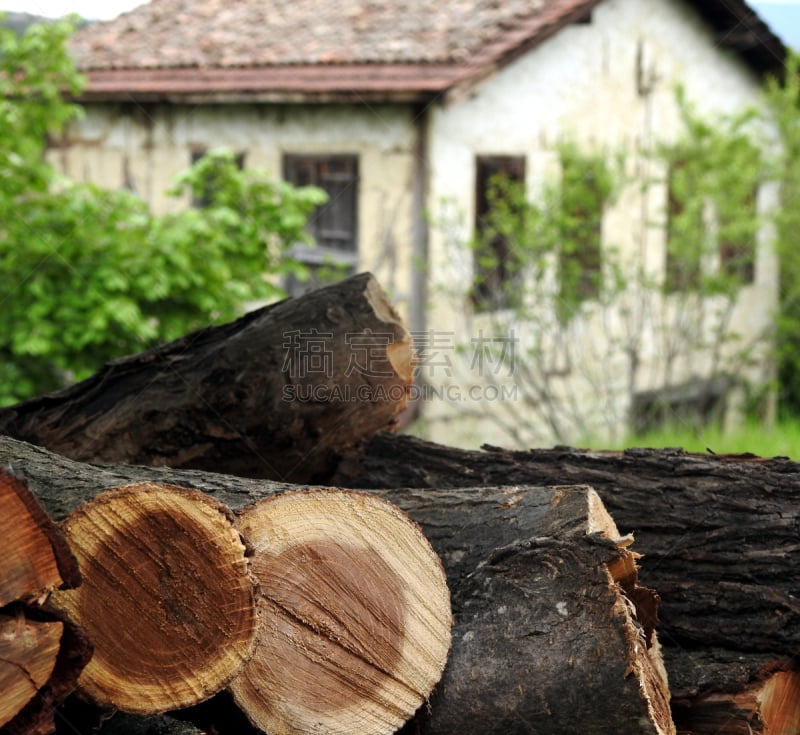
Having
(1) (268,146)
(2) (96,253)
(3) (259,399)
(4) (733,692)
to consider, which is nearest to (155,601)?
(3) (259,399)

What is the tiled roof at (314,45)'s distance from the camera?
884cm

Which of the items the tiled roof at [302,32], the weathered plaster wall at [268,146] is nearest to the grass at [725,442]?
the weathered plaster wall at [268,146]

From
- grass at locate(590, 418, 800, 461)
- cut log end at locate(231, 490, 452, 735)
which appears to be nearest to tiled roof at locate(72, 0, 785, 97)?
grass at locate(590, 418, 800, 461)

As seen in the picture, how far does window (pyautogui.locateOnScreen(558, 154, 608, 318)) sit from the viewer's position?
9.16 metres

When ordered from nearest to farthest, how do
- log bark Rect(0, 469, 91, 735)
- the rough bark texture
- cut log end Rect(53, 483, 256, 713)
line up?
log bark Rect(0, 469, 91, 735)
cut log end Rect(53, 483, 256, 713)
the rough bark texture

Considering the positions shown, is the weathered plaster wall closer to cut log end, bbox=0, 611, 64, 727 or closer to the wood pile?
the wood pile

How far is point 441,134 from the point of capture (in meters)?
8.96

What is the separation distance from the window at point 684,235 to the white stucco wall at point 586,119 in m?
0.46

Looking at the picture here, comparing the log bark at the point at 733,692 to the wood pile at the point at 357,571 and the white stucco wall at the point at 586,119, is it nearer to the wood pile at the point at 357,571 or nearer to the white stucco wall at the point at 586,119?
the wood pile at the point at 357,571

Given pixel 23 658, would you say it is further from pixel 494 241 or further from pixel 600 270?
pixel 600 270

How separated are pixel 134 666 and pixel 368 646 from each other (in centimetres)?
61

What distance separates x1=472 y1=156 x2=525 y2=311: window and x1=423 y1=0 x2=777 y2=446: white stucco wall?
12cm

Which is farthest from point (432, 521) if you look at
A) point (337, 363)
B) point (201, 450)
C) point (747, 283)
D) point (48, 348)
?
point (747, 283)

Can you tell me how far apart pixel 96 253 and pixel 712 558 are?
4623 mm
